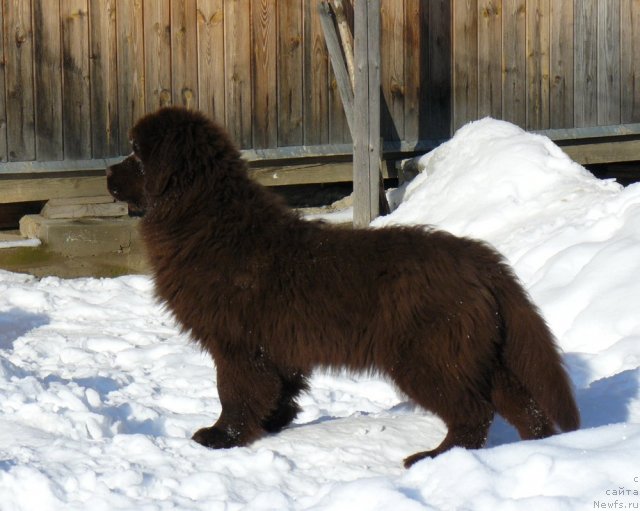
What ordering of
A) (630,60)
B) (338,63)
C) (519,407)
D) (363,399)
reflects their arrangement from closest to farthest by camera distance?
(519,407) → (363,399) → (338,63) → (630,60)

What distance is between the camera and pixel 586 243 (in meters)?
7.55

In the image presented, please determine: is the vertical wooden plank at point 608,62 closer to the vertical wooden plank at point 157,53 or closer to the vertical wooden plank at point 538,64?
the vertical wooden plank at point 538,64

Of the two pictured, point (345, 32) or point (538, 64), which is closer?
point (345, 32)

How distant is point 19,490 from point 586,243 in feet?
15.6

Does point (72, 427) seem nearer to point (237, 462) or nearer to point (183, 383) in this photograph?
point (237, 462)

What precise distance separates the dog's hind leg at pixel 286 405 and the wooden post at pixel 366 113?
4489 mm

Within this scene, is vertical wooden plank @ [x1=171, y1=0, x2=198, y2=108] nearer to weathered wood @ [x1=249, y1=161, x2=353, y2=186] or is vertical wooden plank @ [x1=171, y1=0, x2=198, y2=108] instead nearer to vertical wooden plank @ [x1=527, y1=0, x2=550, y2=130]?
weathered wood @ [x1=249, y1=161, x2=353, y2=186]

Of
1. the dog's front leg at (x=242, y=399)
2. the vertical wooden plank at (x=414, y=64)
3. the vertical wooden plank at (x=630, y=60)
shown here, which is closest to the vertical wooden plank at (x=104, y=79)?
the vertical wooden plank at (x=414, y=64)

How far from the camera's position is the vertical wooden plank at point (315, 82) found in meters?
10.3

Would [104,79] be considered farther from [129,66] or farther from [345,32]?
[345,32]

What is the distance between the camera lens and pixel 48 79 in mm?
9531

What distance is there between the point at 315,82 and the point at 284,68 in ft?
1.18

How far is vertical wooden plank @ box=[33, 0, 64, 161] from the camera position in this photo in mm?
9461

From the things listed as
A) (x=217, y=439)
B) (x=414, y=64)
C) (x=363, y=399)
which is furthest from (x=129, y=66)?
(x=217, y=439)
